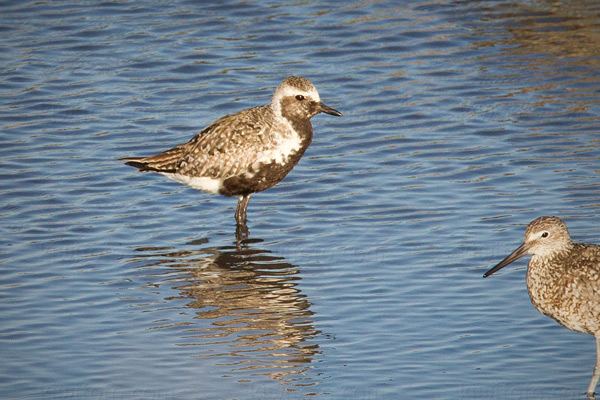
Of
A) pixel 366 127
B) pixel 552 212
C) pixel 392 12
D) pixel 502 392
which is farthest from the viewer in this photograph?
pixel 392 12

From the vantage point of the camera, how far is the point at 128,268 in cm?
1104

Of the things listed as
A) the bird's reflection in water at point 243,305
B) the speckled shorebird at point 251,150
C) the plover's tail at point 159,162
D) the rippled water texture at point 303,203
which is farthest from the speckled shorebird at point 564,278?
the plover's tail at point 159,162

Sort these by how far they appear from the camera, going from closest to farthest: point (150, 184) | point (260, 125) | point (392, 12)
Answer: point (260, 125) < point (150, 184) < point (392, 12)

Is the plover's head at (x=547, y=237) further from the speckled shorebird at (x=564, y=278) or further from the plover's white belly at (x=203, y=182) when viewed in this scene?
the plover's white belly at (x=203, y=182)

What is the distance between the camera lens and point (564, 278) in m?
8.73

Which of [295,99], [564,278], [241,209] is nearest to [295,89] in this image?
[295,99]

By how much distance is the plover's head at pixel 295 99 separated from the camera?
12664 millimetres

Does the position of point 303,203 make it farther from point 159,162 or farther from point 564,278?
point 564,278

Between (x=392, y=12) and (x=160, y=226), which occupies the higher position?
(x=392, y=12)

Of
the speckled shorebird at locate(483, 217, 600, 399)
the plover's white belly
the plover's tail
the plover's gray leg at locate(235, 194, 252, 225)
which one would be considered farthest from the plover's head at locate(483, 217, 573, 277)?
the plover's tail

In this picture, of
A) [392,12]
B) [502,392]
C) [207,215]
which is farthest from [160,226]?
[392,12]

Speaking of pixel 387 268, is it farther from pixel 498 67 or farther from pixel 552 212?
pixel 498 67

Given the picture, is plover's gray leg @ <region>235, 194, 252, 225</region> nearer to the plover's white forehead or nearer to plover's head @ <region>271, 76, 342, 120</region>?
plover's head @ <region>271, 76, 342, 120</region>

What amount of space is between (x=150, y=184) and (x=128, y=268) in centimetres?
296
